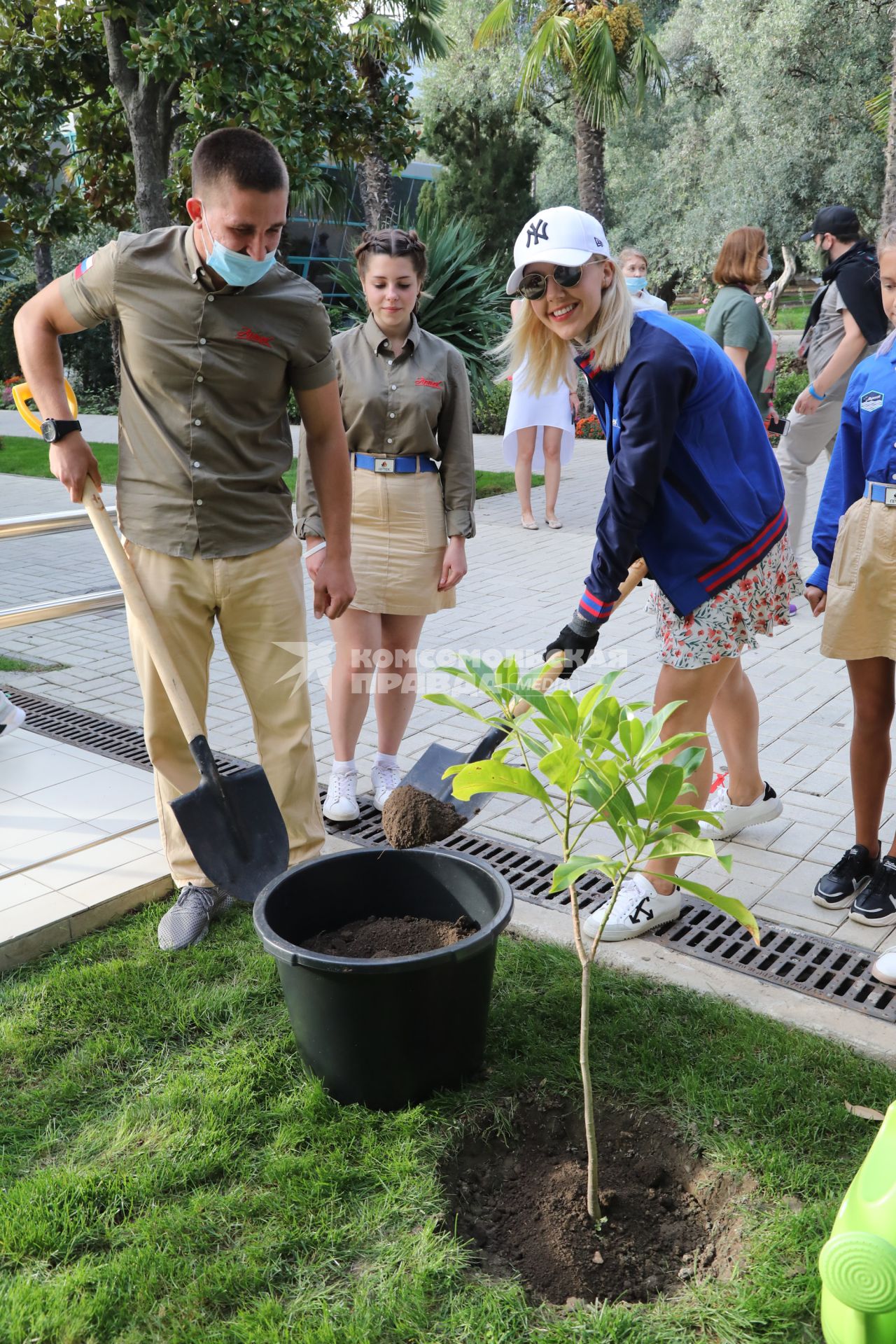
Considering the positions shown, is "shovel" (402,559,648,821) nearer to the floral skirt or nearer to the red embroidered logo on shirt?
the floral skirt

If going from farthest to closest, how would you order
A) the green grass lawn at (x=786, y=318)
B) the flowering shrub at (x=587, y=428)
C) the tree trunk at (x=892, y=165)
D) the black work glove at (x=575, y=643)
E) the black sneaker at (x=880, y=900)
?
1. the green grass lawn at (x=786, y=318)
2. the flowering shrub at (x=587, y=428)
3. the tree trunk at (x=892, y=165)
4. the black sneaker at (x=880, y=900)
5. the black work glove at (x=575, y=643)

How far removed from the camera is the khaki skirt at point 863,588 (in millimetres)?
3033

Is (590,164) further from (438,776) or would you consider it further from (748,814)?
(438,776)

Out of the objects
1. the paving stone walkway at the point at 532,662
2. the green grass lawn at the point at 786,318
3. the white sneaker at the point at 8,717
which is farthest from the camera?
the green grass lawn at the point at 786,318

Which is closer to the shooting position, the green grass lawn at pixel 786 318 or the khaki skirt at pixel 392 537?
the khaki skirt at pixel 392 537

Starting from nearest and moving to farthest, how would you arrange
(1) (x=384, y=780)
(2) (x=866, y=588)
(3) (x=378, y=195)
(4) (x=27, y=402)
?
(2) (x=866, y=588) < (4) (x=27, y=402) < (1) (x=384, y=780) < (3) (x=378, y=195)

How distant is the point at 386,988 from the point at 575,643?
3.51 feet

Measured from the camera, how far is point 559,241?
8.87 ft

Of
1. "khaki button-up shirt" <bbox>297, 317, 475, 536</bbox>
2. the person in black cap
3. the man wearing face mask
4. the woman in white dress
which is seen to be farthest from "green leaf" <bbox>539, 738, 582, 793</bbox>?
the woman in white dress

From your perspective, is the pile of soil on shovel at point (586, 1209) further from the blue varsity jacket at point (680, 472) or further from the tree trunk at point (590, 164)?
the tree trunk at point (590, 164)

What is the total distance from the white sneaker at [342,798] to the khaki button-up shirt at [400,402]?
950 mm

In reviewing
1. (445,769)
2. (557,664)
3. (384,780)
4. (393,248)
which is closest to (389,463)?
(393,248)

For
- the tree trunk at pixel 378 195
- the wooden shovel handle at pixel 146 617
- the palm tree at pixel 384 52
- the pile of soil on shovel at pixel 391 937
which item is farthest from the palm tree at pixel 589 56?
the pile of soil on shovel at pixel 391 937

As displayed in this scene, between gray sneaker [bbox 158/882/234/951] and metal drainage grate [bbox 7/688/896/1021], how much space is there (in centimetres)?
66
